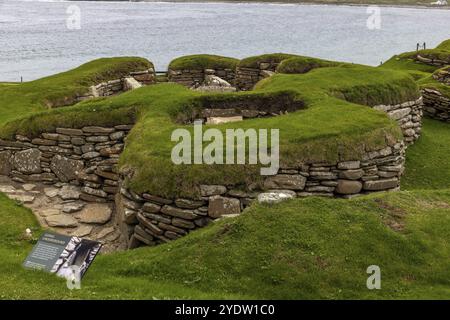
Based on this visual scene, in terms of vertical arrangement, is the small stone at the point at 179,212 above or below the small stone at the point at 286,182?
below

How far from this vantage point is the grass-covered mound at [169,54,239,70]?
24.5 meters

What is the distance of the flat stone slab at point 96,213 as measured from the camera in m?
11.3

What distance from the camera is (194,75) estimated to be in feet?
80.8

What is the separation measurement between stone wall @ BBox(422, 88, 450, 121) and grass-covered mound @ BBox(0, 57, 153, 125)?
12766 mm

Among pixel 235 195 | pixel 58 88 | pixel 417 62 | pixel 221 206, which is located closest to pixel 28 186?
pixel 221 206

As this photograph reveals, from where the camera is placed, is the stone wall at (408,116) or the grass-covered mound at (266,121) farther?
the stone wall at (408,116)

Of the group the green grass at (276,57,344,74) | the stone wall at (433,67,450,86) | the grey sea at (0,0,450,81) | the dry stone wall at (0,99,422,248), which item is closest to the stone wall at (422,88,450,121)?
the stone wall at (433,67,450,86)

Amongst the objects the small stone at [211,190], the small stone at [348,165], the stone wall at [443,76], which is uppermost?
the stone wall at [443,76]

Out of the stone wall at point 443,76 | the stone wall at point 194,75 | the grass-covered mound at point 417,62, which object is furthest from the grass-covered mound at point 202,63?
the stone wall at point 443,76

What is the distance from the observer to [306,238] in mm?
7805

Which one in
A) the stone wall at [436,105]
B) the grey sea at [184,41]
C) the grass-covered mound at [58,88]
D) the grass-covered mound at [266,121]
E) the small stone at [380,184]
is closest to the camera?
the grass-covered mound at [266,121]

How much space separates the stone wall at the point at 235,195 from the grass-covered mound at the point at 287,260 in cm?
82

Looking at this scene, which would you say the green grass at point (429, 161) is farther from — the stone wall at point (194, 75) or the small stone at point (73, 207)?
the stone wall at point (194, 75)

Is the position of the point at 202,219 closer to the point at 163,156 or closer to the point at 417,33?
the point at 163,156
